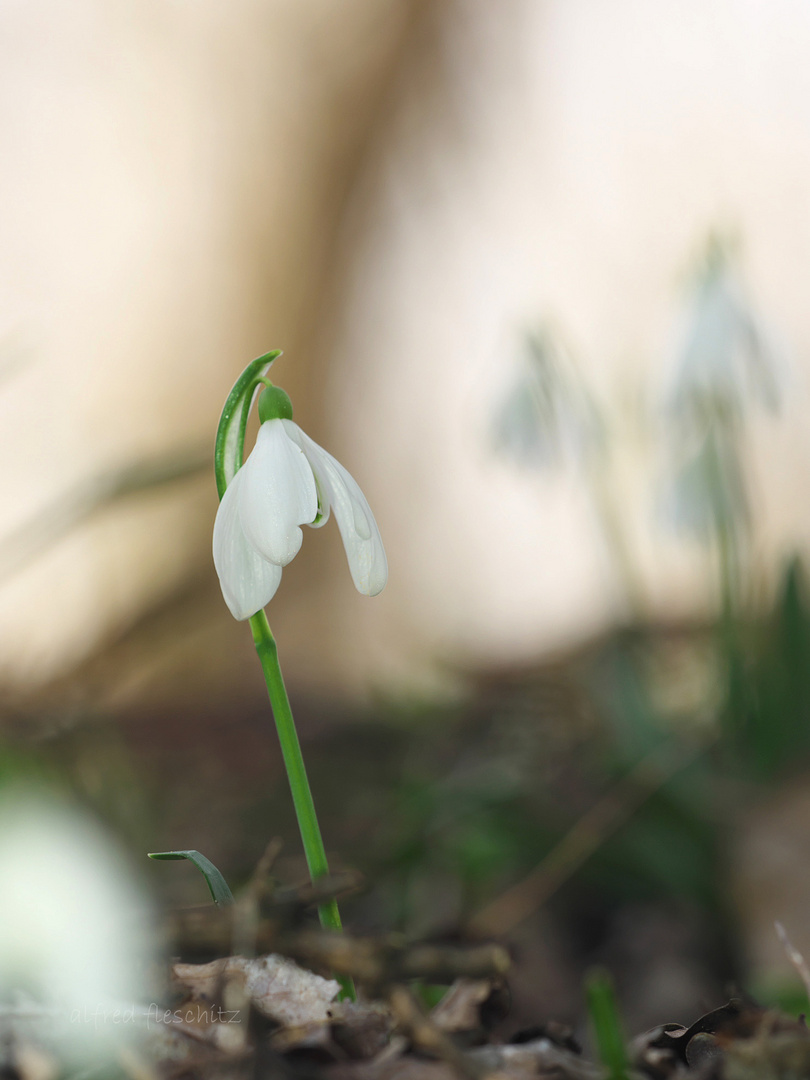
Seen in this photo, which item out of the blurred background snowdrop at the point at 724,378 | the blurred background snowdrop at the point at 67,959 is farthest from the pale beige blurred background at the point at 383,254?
the blurred background snowdrop at the point at 67,959

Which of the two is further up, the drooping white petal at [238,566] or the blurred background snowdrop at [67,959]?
the drooping white petal at [238,566]

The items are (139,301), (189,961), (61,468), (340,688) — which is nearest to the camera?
(189,961)

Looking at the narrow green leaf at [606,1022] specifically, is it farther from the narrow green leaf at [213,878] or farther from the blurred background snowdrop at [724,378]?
the blurred background snowdrop at [724,378]

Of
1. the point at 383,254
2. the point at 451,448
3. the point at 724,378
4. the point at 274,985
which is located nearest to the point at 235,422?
the point at 274,985

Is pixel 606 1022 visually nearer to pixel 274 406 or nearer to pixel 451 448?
pixel 274 406

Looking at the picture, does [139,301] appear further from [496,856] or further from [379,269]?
[496,856]

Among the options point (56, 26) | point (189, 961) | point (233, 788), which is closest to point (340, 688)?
point (233, 788)

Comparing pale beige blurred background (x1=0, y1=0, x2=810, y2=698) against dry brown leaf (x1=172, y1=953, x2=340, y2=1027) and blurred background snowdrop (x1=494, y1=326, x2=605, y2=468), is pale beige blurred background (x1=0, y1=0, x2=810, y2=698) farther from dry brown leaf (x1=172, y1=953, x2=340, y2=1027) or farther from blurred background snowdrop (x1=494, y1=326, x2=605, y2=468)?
dry brown leaf (x1=172, y1=953, x2=340, y2=1027)
